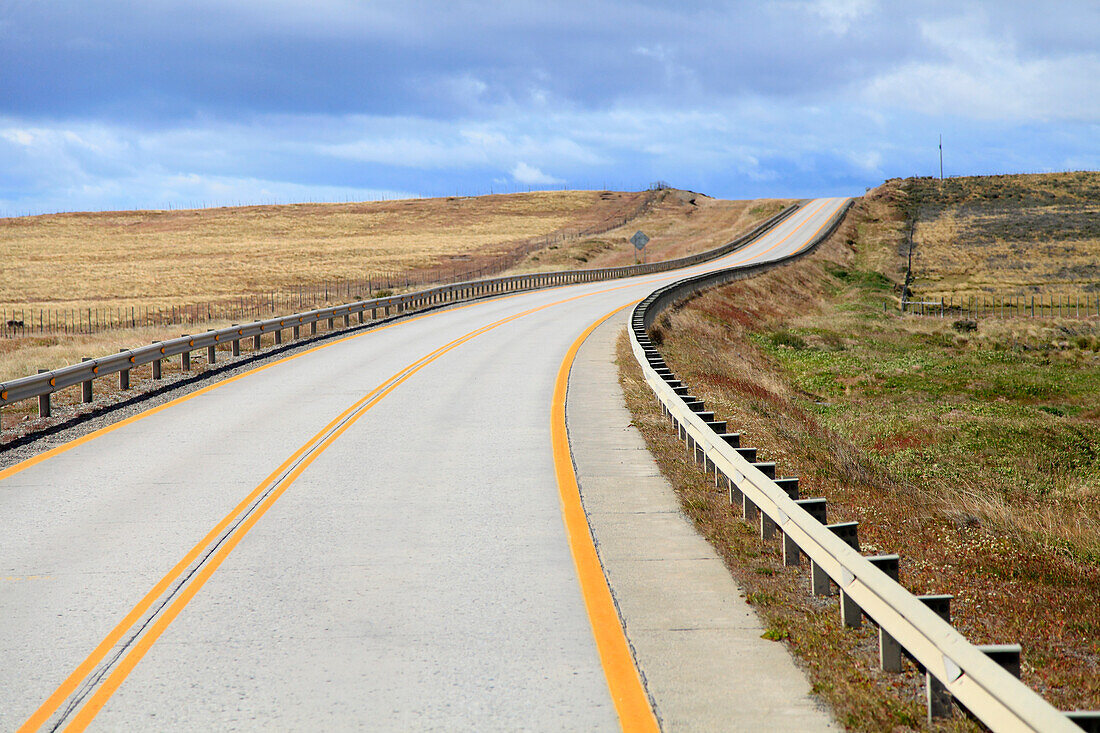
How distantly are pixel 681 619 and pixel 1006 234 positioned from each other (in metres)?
85.3

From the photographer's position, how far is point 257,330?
22.7 m

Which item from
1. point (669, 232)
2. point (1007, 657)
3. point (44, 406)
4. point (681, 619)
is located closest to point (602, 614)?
point (681, 619)

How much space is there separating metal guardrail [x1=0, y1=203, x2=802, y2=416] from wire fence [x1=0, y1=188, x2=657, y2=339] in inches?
209

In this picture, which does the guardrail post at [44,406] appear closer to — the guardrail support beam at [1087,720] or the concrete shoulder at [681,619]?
the concrete shoulder at [681,619]

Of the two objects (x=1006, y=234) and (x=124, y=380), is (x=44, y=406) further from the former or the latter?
(x=1006, y=234)

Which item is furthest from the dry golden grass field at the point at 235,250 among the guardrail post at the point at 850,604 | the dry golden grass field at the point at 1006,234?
the dry golden grass field at the point at 1006,234

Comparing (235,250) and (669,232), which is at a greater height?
(669,232)

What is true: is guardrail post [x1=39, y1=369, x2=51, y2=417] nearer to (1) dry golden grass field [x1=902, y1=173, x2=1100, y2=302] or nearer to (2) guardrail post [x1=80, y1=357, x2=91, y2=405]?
(2) guardrail post [x1=80, y1=357, x2=91, y2=405]

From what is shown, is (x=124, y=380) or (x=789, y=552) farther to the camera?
(x=124, y=380)

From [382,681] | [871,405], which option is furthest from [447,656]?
[871,405]

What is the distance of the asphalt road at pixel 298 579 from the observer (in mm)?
4973

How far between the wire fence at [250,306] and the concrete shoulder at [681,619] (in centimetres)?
2959

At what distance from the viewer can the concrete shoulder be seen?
474 centimetres

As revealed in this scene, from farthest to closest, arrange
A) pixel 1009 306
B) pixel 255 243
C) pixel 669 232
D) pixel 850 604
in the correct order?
pixel 255 243
pixel 669 232
pixel 1009 306
pixel 850 604
